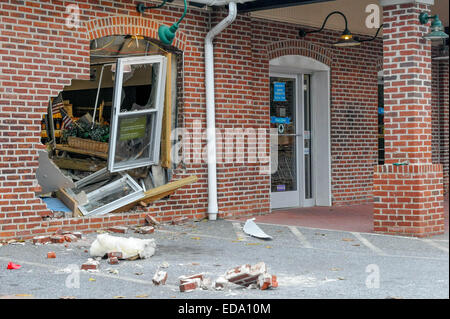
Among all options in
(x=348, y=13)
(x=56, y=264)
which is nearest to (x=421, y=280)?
(x=56, y=264)

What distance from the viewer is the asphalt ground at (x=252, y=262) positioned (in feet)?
19.2

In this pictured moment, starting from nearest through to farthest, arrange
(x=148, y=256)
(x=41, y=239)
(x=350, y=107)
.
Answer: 1. (x=148, y=256)
2. (x=41, y=239)
3. (x=350, y=107)

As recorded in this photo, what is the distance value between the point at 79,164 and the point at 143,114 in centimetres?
125

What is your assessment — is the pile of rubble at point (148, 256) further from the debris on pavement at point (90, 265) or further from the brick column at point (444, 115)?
the brick column at point (444, 115)

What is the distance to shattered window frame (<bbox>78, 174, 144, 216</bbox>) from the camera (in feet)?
32.1

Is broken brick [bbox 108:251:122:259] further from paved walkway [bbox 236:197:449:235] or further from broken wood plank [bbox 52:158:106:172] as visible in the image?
paved walkway [bbox 236:197:449:235]

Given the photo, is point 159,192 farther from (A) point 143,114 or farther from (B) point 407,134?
(B) point 407,134

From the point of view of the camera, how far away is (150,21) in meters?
10.1

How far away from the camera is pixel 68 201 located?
948cm

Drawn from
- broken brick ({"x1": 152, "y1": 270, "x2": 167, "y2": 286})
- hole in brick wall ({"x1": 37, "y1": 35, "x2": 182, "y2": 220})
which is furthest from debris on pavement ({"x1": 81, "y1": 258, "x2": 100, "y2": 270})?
hole in brick wall ({"x1": 37, "y1": 35, "x2": 182, "y2": 220})

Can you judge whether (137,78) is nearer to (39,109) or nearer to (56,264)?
(39,109)

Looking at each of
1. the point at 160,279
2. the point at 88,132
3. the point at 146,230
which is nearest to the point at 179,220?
the point at 146,230

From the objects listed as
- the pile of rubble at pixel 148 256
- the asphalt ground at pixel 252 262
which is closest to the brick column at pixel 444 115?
the asphalt ground at pixel 252 262

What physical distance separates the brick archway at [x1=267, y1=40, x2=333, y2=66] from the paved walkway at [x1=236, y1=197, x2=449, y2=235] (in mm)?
2641
